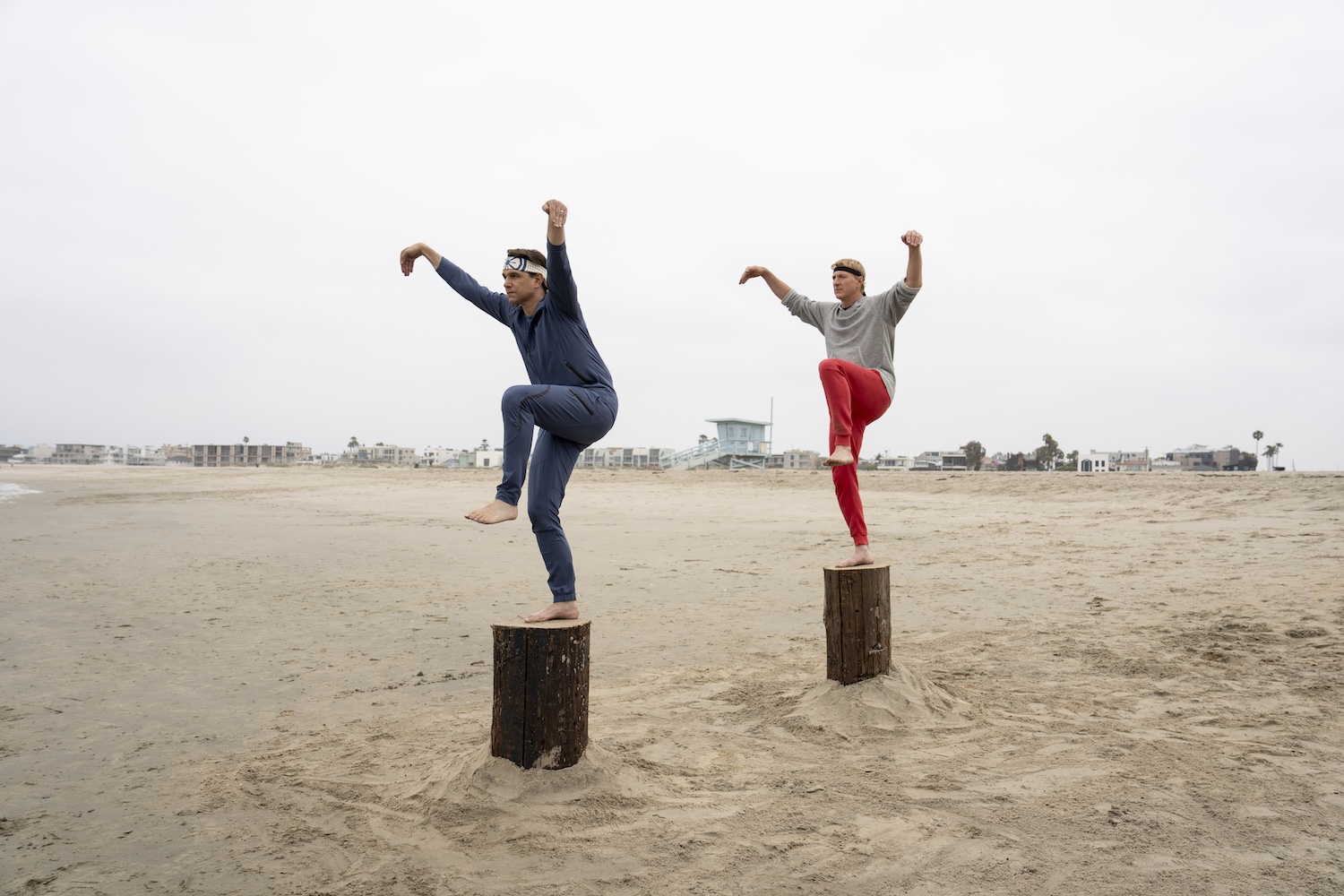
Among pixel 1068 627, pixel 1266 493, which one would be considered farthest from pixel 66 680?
pixel 1266 493

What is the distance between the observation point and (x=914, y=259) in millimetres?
4590

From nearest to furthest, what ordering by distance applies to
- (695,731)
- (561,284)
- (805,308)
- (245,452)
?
1. (561,284)
2. (695,731)
3. (805,308)
4. (245,452)

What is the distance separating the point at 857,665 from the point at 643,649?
2.08 m

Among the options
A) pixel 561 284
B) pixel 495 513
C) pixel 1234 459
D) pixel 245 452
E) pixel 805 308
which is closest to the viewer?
pixel 495 513

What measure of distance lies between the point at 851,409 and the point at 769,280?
116 cm

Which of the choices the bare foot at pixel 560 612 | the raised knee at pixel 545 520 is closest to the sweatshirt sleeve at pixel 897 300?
the raised knee at pixel 545 520

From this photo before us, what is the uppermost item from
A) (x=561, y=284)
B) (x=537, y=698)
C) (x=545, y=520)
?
(x=561, y=284)

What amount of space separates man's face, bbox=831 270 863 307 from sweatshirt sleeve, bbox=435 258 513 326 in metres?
2.19

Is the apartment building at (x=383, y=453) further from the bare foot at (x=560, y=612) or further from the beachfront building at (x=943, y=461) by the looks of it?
the bare foot at (x=560, y=612)

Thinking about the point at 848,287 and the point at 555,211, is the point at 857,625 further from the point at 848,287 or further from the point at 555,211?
the point at 555,211

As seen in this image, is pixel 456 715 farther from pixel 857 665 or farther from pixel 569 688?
pixel 857 665

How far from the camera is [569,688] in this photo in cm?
339

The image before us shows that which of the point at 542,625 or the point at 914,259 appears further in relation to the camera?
the point at 914,259

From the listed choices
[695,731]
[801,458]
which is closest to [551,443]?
[695,731]
